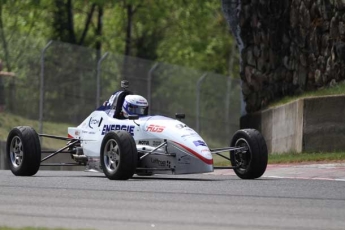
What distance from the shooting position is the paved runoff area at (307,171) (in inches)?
798

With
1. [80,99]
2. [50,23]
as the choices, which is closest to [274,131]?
[80,99]

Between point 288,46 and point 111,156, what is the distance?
9.10 m

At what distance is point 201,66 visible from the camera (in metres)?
55.5

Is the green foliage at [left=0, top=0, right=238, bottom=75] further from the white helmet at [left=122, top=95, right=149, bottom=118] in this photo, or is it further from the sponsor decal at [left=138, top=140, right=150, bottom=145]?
the sponsor decal at [left=138, top=140, right=150, bottom=145]

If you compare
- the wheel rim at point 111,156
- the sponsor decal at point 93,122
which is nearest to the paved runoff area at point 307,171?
the sponsor decal at point 93,122

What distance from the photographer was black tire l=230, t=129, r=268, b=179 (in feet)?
63.4

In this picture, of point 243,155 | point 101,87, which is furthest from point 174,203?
point 101,87

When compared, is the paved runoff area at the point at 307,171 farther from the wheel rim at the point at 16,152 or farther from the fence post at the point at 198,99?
the fence post at the point at 198,99

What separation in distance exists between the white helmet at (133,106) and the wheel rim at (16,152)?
1776 millimetres

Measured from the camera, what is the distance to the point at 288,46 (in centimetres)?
2762

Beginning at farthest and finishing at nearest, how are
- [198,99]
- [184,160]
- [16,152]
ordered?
1. [198,99]
2. [16,152]
3. [184,160]

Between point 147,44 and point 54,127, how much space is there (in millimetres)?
17334

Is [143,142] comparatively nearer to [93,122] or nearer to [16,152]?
[93,122]

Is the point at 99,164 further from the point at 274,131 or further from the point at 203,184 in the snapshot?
the point at 274,131
